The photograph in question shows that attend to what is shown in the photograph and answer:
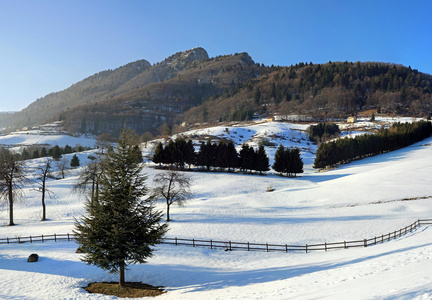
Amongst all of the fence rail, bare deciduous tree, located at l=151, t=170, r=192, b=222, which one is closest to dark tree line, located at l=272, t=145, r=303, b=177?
bare deciduous tree, located at l=151, t=170, r=192, b=222

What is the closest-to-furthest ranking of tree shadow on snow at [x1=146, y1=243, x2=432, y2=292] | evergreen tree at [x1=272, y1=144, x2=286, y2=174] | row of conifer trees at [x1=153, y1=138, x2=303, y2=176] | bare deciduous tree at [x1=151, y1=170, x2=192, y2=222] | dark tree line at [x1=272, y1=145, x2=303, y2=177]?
1. tree shadow on snow at [x1=146, y1=243, x2=432, y2=292]
2. bare deciduous tree at [x1=151, y1=170, x2=192, y2=222]
3. dark tree line at [x1=272, y1=145, x2=303, y2=177]
4. evergreen tree at [x1=272, y1=144, x2=286, y2=174]
5. row of conifer trees at [x1=153, y1=138, x2=303, y2=176]

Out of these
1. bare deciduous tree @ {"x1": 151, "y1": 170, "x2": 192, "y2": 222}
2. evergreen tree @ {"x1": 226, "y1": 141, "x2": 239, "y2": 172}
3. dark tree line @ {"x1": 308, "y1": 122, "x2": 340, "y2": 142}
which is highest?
dark tree line @ {"x1": 308, "y1": 122, "x2": 340, "y2": 142}

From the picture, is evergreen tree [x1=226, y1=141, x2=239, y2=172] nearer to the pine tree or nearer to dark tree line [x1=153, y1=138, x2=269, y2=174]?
dark tree line [x1=153, y1=138, x2=269, y2=174]

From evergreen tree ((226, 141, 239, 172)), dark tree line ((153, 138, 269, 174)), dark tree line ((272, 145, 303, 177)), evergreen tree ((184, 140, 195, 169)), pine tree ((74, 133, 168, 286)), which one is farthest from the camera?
evergreen tree ((184, 140, 195, 169))

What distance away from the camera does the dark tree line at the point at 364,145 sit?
81562 mm

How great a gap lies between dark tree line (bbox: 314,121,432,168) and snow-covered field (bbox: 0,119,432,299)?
24220 mm

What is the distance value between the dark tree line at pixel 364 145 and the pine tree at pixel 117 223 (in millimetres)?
Result: 74306

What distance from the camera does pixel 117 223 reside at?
16.8 m

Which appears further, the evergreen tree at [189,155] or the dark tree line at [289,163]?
the evergreen tree at [189,155]

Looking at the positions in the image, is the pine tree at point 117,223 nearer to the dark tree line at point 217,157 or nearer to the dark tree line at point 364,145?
the dark tree line at point 217,157

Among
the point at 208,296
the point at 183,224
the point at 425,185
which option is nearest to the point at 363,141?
the point at 425,185

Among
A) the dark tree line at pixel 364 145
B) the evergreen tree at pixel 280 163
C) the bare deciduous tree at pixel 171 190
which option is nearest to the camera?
the bare deciduous tree at pixel 171 190

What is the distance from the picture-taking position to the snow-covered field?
1422 centimetres

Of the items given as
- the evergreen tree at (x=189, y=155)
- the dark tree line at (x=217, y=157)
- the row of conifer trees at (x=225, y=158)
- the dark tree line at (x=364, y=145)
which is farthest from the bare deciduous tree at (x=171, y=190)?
the dark tree line at (x=364, y=145)
